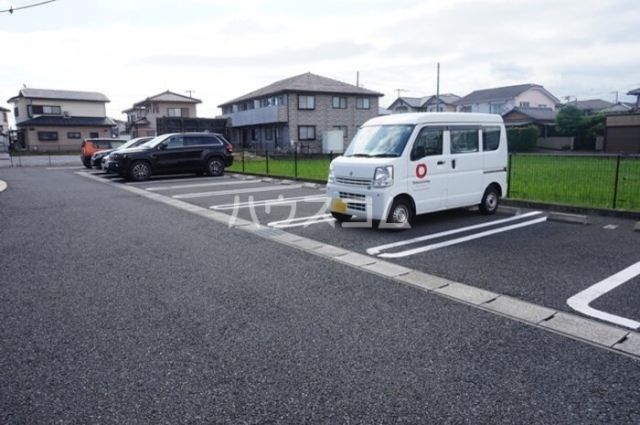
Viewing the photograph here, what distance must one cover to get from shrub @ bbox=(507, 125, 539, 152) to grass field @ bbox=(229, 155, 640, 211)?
22.3 meters

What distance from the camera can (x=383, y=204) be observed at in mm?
6723

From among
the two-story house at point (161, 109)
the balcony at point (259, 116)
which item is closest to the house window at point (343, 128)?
the balcony at point (259, 116)

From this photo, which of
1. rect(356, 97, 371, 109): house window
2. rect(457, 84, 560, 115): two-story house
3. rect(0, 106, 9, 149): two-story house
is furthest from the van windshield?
rect(0, 106, 9, 149): two-story house

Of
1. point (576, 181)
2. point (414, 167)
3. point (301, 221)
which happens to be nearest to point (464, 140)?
point (414, 167)

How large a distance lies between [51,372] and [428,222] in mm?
6283

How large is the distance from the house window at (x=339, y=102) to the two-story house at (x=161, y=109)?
21393mm

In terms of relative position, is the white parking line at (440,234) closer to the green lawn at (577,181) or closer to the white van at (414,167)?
the white van at (414,167)

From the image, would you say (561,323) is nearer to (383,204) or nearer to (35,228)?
(383,204)

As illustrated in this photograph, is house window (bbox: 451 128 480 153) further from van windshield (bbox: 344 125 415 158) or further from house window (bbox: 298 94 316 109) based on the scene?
house window (bbox: 298 94 316 109)

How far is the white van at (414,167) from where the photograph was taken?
6.82 meters

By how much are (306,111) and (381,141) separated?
28500mm

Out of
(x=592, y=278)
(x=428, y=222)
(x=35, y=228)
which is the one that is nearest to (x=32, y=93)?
(x=35, y=228)

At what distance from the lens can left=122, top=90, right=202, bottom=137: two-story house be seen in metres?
48.8

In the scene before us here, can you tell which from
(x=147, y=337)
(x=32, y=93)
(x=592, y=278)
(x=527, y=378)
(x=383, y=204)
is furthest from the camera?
(x=32, y=93)
